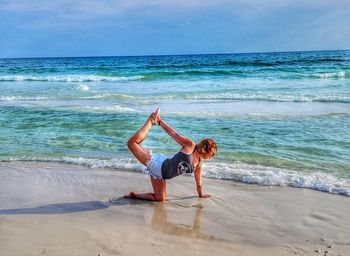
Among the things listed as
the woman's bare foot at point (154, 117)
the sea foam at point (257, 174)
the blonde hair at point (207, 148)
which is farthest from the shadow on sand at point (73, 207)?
the sea foam at point (257, 174)

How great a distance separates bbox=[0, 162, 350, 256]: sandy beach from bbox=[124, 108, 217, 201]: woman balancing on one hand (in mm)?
176

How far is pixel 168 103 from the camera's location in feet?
52.9

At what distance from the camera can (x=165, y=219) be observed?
489cm

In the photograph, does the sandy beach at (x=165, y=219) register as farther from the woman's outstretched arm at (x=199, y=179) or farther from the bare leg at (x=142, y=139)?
the bare leg at (x=142, y=139)

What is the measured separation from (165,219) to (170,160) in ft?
2.71

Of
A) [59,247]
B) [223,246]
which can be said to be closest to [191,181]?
[223,246]

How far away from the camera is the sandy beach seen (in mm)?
4137

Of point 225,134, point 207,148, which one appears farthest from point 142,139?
point 225,134

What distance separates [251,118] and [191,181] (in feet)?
18.3

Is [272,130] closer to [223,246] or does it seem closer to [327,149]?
[327,149]

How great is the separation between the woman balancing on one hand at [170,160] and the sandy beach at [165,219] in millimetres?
176

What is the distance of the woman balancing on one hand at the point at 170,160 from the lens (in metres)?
5.35

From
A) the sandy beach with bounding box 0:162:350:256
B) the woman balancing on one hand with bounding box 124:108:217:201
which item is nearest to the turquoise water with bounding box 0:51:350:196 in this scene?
the sandy beach with bounding box 0:162:350:256

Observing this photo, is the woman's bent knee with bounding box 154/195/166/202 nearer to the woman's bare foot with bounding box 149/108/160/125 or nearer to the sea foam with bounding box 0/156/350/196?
the woman's bare foot with bounding box 149/108/160/125
